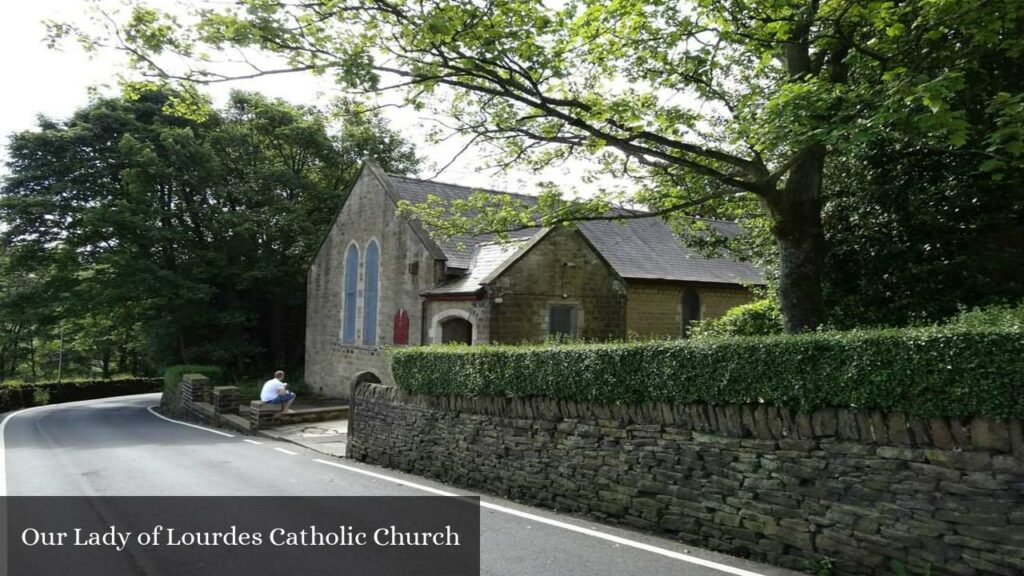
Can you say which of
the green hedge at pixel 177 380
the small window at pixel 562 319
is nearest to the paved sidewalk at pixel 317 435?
the small window at pixel 562 319

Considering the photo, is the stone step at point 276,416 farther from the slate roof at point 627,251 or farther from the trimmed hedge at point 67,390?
the trimmed hedge at point 67,390

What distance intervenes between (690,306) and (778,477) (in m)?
18.3

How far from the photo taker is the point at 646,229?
27.0m

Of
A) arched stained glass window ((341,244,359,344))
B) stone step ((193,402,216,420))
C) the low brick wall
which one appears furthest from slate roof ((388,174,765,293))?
the low brick wall

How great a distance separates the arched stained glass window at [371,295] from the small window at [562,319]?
7545 millimetres

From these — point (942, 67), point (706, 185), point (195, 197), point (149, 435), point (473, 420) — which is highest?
point (195, 197)

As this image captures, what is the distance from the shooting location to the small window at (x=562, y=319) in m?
18.6

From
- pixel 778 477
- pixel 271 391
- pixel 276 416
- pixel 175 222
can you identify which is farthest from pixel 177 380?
pixel 778 477

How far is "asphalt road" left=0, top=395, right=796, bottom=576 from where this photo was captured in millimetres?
6262

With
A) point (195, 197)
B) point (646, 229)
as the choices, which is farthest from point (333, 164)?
point (646, 229)

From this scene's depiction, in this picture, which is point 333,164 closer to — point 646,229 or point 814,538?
point 646,229

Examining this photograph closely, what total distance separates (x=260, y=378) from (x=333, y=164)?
39.6 feet

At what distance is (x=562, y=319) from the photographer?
18797 mm

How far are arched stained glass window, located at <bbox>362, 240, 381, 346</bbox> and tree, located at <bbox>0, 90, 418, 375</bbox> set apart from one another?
5.78 metres
